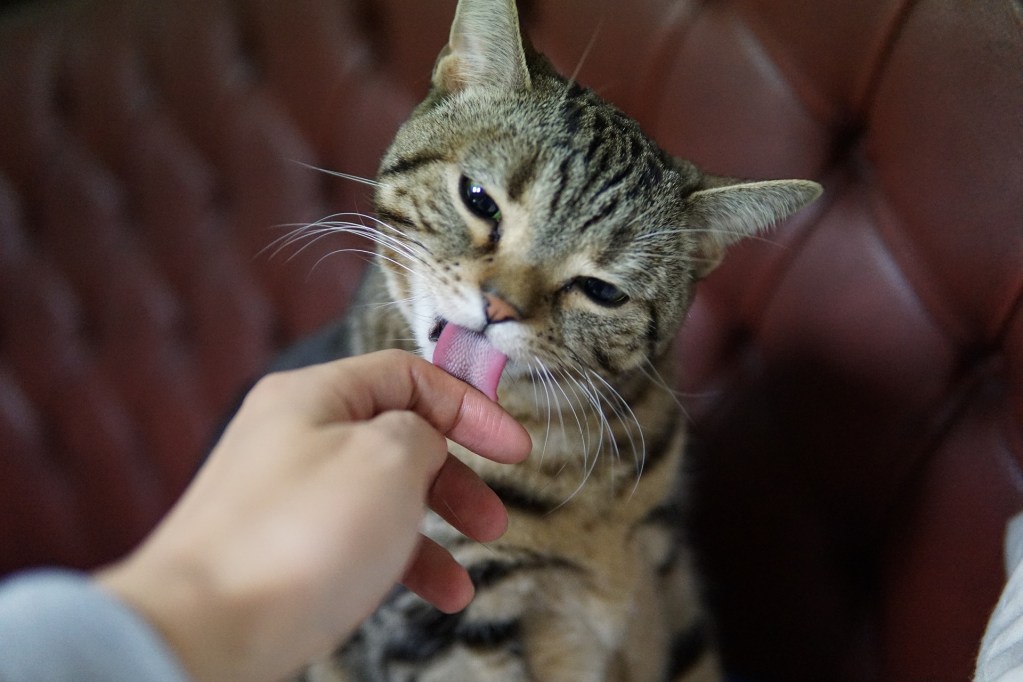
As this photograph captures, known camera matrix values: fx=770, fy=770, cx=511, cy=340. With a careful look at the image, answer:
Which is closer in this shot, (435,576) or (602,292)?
(435,576)

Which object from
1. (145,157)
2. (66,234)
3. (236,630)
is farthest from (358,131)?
(236,630)

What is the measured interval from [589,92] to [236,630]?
0.65 meters

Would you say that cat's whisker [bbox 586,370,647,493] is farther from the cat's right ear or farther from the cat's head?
the cat's right ear

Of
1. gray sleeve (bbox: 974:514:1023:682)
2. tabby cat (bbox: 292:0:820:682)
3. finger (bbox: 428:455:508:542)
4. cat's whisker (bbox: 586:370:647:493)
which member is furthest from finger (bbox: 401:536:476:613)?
gray sleeve (bbox: 974:514:1023:682)

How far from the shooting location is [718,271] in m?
1.01

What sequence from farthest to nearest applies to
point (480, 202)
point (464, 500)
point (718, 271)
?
point (718, 271) < point (480, 202) < point (464, 500)

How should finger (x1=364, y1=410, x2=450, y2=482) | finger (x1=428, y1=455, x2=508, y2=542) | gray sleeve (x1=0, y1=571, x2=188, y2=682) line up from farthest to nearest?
finger (x1=428, y1=455, x2=508, y2=542) < finger (x1=364, y1=410, x2=450, y2=482) < gray sleeve (x1=0, y1=571, x2=188, y2=682)

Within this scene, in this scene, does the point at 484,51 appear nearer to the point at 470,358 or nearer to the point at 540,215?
the point at 540,215

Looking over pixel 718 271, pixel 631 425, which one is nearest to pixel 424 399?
pixel 631 425

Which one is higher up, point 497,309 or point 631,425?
point 497,309

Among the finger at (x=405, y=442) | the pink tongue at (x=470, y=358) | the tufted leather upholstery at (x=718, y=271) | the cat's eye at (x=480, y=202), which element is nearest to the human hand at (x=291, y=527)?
the finger at (x=405, y=442)

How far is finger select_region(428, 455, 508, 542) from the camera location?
2.01ft

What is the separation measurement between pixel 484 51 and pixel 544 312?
0.93 ft

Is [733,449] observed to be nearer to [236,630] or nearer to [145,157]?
[236,630]
